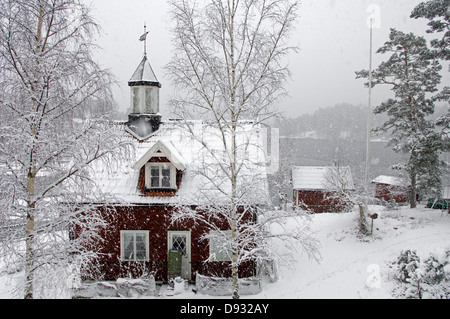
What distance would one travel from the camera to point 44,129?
5.90 m

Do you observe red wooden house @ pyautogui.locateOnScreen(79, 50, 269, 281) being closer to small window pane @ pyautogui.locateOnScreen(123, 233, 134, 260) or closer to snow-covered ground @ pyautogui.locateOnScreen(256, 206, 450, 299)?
small window pane @ pyautogui.locateOnScreen(123, 233, 134, 260)

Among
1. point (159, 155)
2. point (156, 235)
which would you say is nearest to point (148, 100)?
point (159, 155)

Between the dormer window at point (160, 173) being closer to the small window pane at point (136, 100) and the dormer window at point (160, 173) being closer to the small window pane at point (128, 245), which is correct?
the small window pane at point (128, 245)

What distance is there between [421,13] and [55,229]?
58.4ft

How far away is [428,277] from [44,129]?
31.4 ft

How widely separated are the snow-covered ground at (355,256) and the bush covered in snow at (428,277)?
0.51m

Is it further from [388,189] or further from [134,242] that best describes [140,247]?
[388,189]

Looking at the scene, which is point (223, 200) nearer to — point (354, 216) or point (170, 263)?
point (170, 263)

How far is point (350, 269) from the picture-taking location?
37.4 feet

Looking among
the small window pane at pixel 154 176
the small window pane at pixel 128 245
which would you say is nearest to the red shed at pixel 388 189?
the small window pane at pixel 154 176

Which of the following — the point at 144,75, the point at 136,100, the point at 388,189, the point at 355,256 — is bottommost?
the point at 355,256

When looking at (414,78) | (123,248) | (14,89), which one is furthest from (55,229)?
(414,78)

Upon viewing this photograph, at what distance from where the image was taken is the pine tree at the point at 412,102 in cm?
1717

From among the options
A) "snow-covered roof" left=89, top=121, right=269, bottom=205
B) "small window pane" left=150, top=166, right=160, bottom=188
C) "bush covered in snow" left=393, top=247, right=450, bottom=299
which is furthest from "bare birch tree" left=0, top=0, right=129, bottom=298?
"bush covered in snow" left=393, top=247, right=450, bottom=299
